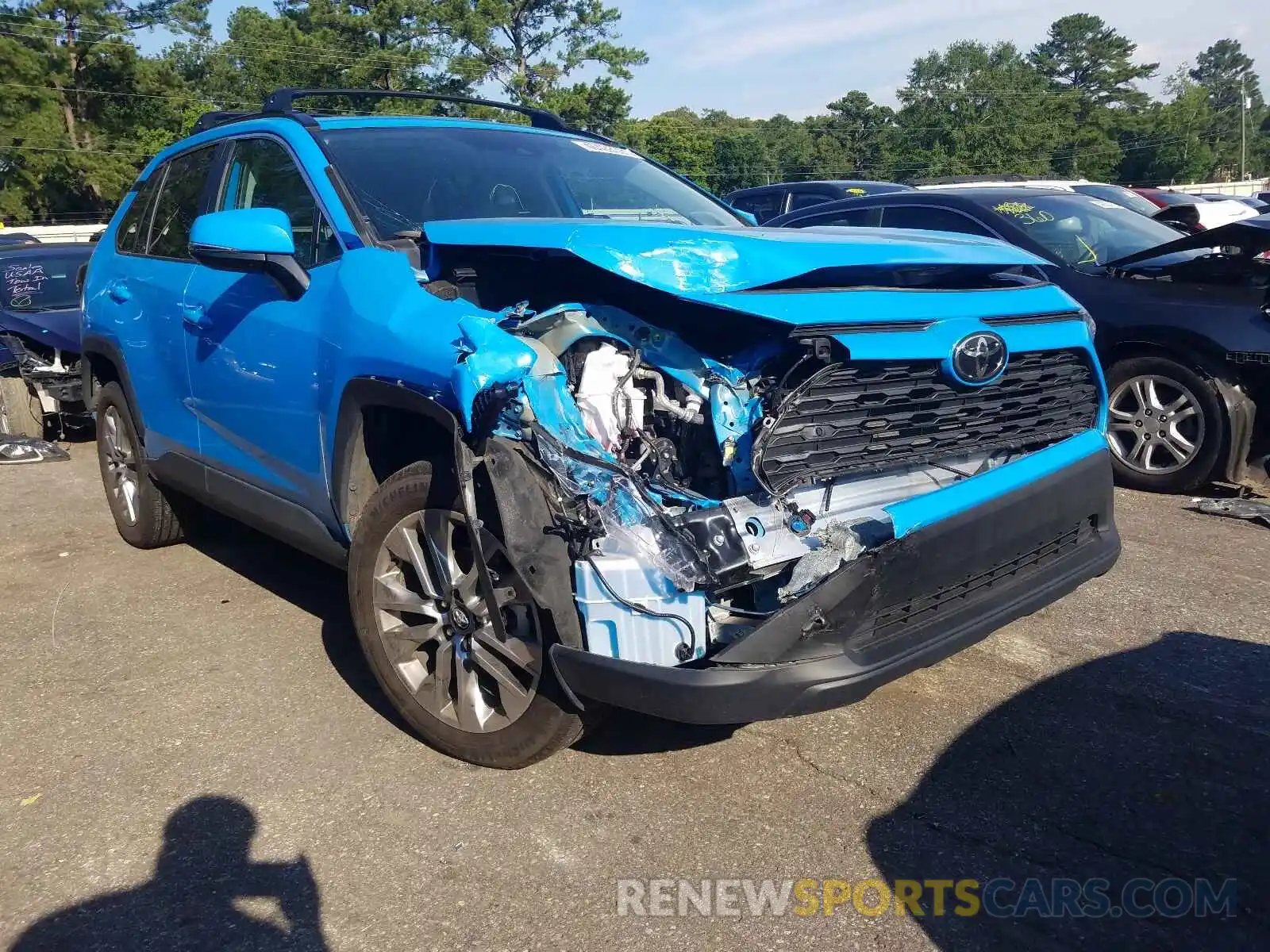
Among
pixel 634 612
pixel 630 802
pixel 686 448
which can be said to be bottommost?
pixel 630 802

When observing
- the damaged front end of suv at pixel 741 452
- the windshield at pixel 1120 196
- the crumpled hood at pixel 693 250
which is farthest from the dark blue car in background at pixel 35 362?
the windshield at pixel 1120 196

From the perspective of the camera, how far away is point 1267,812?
280cm

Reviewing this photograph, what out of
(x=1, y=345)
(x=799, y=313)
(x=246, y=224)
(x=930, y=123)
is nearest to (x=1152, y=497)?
(x=799, y=313)

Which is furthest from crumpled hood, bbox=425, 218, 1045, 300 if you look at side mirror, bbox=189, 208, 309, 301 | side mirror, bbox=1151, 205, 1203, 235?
side mirror, bbox=1151, 205, 1203, 235

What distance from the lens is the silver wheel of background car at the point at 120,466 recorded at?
211 inches

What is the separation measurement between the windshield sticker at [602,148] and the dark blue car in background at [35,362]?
5.24 m

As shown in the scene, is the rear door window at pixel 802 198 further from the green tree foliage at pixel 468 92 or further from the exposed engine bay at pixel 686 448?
the green tree foliage at pixel 468 92

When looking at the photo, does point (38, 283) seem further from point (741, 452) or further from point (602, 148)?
point (741, 452)

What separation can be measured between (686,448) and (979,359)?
84 centimetres

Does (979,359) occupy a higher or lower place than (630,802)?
higher

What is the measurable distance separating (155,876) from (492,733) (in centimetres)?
91

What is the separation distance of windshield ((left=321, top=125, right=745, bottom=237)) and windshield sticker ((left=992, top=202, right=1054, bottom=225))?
9.71 feet

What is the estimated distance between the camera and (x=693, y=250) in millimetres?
2672

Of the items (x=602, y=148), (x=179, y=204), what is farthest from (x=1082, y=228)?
(x=179, y=204)
